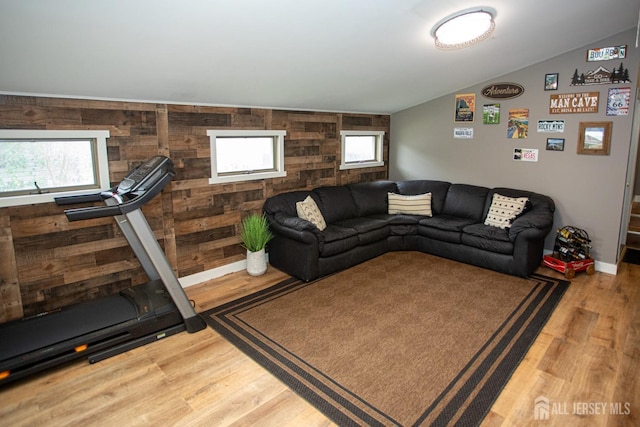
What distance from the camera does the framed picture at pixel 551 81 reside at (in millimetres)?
4570

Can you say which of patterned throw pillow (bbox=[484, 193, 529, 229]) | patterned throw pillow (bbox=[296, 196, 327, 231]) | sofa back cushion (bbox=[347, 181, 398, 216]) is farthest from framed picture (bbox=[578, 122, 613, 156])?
patterned throw pillow (bbox=[296, 196, 327, 231])

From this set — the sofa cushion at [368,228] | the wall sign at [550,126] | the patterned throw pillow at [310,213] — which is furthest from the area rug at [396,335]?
the wall sign at [550,126]

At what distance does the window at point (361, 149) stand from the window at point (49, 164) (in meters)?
3.17

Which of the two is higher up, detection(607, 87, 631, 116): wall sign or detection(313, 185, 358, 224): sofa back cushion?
detection(607, 87, 631, 116): wall sign

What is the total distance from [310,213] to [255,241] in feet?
2.42

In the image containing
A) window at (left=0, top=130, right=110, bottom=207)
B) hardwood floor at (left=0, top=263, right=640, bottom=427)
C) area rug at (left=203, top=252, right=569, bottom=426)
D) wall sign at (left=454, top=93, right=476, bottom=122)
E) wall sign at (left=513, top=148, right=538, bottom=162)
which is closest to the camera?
hardwood floor at (left=0, top=263, right=640, bottom=427)

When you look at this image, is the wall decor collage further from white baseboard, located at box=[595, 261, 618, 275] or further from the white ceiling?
white baseboard, located at box=[595, 261, 618, 275]

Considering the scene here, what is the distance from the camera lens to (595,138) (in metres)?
4.37

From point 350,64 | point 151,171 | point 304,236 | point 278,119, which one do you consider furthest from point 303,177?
point 151,171

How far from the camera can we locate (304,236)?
4070mm

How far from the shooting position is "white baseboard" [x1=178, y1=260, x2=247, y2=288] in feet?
13.5

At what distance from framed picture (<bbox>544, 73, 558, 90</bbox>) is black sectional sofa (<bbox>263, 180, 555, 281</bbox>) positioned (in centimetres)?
125

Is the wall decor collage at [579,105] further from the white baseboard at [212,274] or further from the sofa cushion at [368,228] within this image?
the white baseboard at [212,274]

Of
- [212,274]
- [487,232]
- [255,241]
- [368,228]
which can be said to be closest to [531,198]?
[487,232]
